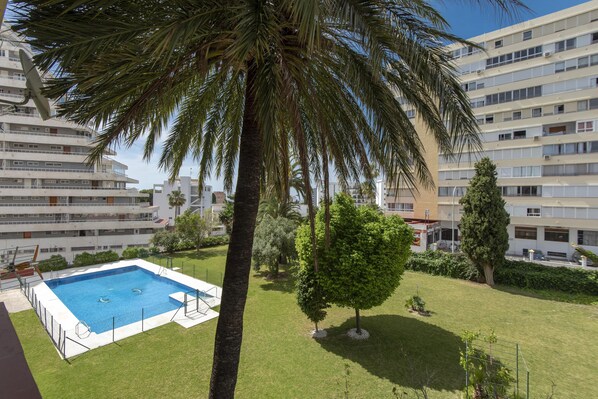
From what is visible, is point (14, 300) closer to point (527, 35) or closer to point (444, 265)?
point (444, 265)

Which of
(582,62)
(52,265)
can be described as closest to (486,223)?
(582,62)

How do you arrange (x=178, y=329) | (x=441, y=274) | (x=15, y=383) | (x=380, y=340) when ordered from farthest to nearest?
(x=441, y=274), (x=178, y=329), (x=380, y=340), (x=15, y=383)

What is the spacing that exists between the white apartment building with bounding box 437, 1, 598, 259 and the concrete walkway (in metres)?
32.3

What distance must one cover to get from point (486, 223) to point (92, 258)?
102ft

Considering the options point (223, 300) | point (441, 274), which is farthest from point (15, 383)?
point (441, 274)

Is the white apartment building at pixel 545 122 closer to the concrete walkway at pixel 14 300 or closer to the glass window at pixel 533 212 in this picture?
the glass window at pixel 533 212

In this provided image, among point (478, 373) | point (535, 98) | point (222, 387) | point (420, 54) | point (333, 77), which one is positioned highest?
point (535, 98)

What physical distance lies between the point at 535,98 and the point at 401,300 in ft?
90.3

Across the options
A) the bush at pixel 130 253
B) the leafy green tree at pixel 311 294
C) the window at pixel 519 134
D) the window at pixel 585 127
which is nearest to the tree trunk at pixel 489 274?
the leafy green tree at pixel 311 294

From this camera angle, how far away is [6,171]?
28312mm

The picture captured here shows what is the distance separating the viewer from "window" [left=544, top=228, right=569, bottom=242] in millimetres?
29095

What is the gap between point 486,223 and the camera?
1848cm

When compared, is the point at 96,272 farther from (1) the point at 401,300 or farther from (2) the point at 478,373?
(2) the point at 478,373

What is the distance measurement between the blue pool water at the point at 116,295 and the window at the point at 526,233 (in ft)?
111
